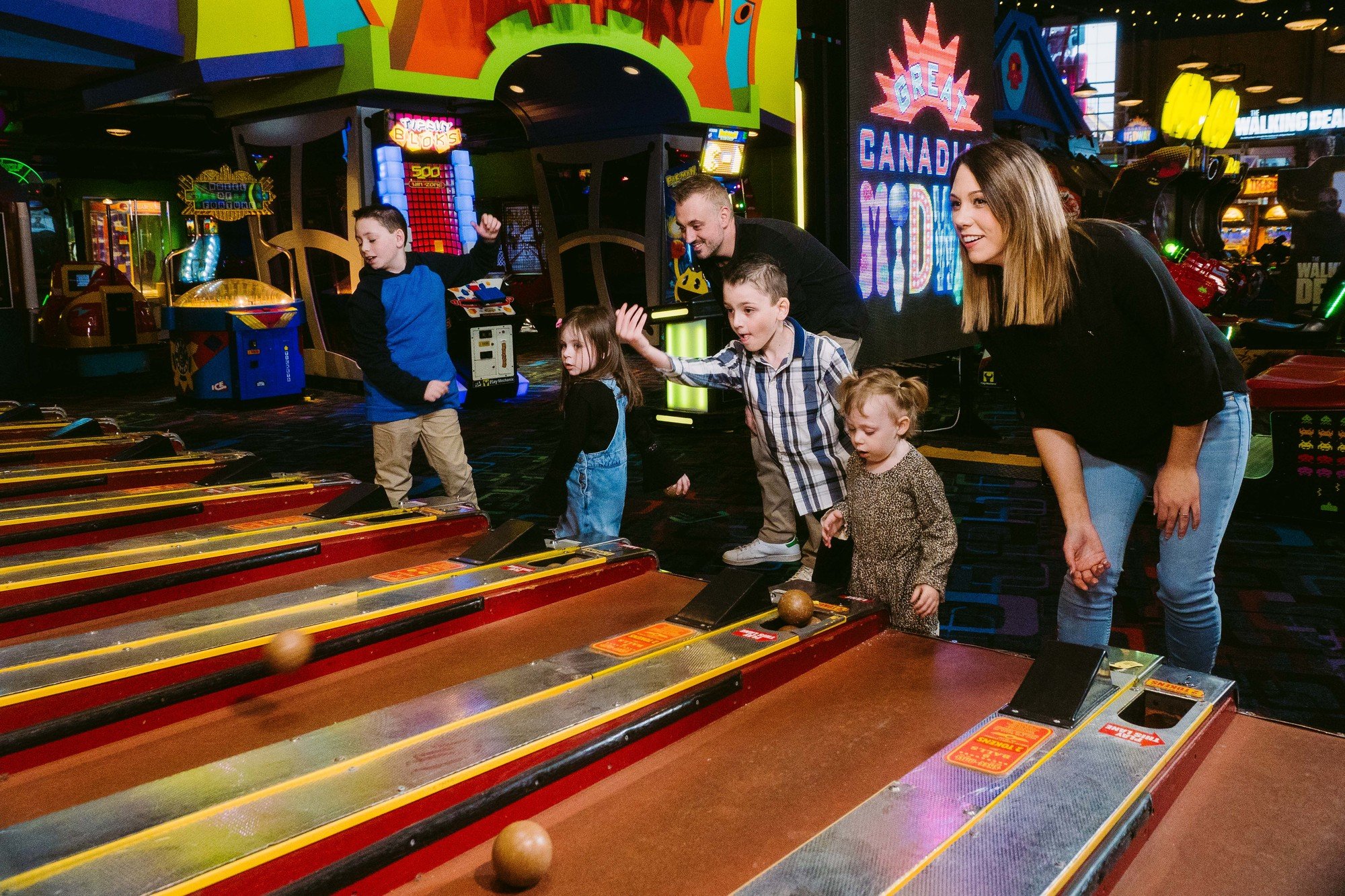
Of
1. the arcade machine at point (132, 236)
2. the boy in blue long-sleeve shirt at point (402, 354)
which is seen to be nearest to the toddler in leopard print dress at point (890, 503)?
the boy in blue long-sleeve shirt at point (402, 354)

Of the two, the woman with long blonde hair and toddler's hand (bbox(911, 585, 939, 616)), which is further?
toddler's hand (bbox(911, 585, 939, 616))

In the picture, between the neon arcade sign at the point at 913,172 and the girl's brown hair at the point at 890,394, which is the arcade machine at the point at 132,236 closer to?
the neon arcade sign at the point at 913,172

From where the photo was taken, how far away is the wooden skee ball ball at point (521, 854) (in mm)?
975

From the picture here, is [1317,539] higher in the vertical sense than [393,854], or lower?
lower

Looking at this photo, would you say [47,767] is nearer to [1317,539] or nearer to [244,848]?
[244,848]

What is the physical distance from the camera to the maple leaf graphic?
6.87 meters

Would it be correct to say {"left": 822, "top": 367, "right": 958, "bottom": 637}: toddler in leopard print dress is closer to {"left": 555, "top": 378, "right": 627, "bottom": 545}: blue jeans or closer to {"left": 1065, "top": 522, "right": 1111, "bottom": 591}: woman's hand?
{"left": 1065, "top": 522, "right": 1111, "bottom": 591}: woman's hand

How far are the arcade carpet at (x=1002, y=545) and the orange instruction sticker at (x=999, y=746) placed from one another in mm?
1813

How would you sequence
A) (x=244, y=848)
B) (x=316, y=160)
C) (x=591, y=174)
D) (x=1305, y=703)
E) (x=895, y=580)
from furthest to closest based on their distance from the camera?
(x=591, y=174)
(x=316, y=160)
(x=1305, y=703)
(x=895, y=580)
(x=244, y=848)

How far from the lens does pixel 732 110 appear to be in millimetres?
11914

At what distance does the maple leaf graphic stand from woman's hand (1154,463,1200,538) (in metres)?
5.12

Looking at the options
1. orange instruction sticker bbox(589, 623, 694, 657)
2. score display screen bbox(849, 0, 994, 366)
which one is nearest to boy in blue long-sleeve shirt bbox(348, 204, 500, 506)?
orange instruction sticker bbox(589, 623, 694, 657)

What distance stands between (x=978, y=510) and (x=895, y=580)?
2.69 metres

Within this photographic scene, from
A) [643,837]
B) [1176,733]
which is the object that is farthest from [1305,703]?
[643,837]
